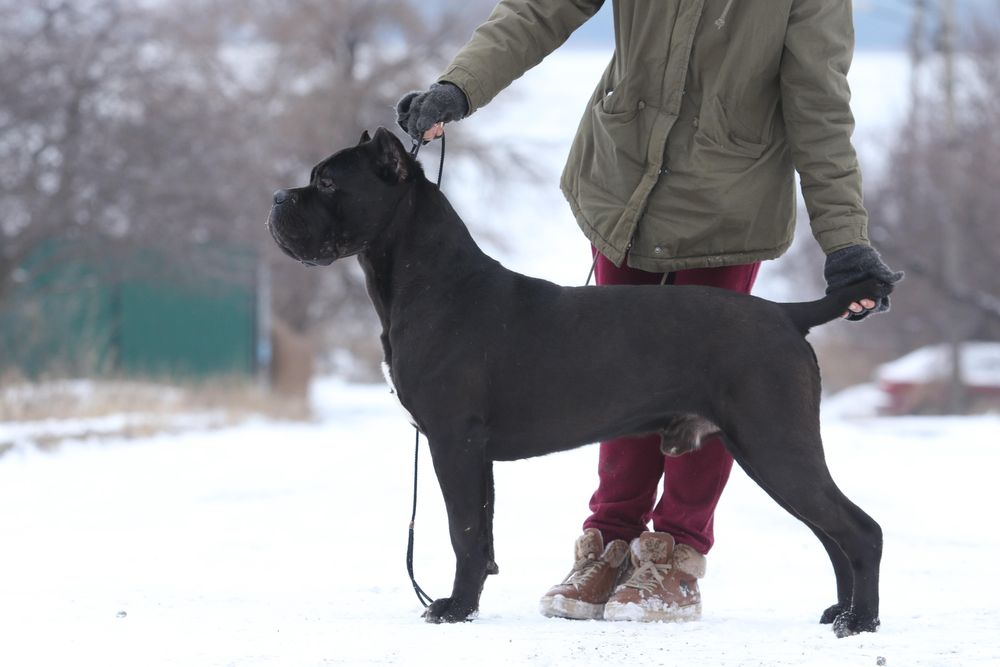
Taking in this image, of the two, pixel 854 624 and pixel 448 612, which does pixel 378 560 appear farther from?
pixel 854 624

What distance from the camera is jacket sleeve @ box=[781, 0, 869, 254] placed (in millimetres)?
3502

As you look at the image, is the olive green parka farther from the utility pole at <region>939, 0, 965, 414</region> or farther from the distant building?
the utility pole at <region>939, 0, 965, 414</region>

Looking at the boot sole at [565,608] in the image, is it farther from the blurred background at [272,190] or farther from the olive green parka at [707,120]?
the blurred background at [272,190]

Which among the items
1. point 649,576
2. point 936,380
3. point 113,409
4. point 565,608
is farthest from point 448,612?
point 936,380

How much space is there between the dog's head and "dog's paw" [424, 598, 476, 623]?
1063mm

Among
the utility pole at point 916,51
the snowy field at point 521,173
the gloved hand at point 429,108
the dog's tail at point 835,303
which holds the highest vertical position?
the utility pole at point 916,51

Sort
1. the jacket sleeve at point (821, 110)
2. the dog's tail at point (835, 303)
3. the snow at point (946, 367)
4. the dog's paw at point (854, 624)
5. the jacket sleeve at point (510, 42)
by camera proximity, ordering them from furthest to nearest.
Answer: the snow at point (946, 367)
the jacket sleeve at point (510, 42)
the jacket sleeve at point (821, 110)
the dog's tail at point (835, 303)
the dog's paw at point (854, 624)

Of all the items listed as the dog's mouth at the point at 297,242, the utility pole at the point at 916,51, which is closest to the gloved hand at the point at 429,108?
the dog's mouth at the point at 297,242

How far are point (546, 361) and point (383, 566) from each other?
165 centimetres

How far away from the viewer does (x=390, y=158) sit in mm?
3453

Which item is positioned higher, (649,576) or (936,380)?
(936,380)

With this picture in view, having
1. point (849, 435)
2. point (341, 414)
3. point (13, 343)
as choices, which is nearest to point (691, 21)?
point (849, 435)

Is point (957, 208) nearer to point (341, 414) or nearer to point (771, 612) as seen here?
point (341, 414)

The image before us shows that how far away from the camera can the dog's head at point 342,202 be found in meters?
3.40
